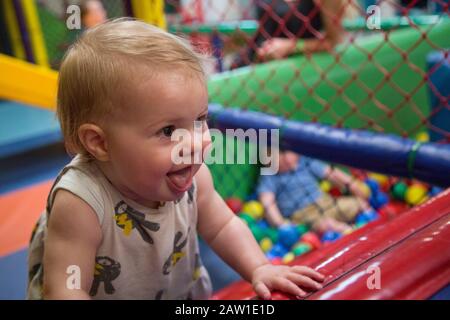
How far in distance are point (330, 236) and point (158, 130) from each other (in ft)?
3.42

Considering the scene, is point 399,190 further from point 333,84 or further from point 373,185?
point 333,84

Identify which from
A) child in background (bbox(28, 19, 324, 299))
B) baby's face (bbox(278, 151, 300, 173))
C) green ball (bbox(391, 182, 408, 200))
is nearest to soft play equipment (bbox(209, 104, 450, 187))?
child in background (bbox(28, 19, 324, 299))

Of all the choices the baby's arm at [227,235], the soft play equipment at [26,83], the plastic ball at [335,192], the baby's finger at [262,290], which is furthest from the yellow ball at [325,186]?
the baby's finger at [262,290]

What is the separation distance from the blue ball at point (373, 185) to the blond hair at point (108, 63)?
4.27 feet

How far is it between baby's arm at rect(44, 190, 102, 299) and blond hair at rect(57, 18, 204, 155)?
3.1 inches

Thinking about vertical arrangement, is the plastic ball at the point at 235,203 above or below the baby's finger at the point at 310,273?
below

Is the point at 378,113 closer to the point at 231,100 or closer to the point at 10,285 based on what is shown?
the point at 231,100

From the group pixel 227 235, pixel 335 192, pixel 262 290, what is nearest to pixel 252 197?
pixel 335 192

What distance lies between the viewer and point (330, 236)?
1428 millimetres

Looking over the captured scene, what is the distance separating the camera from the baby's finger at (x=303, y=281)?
1.53ft

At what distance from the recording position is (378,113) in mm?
1802

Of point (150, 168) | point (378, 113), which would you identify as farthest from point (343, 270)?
point (378, 113)

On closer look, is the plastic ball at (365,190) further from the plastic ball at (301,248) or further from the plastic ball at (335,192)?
the plastic ball at (301,248)

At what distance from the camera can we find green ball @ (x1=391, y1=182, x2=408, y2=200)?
166cm
